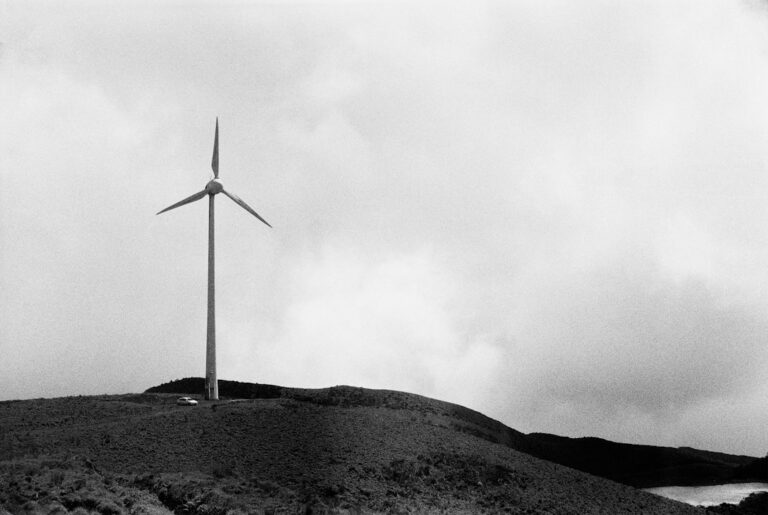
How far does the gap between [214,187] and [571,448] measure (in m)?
107

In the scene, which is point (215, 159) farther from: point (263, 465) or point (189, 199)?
point (263, 465)

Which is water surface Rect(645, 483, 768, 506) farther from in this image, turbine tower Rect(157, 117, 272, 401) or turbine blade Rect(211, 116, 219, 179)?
turbine blade Rect(211, 116, 219, 179)

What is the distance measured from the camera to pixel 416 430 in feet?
269

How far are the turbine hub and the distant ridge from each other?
1226 inches

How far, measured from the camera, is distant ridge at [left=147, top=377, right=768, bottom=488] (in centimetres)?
10975

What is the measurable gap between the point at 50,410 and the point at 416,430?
39.0m

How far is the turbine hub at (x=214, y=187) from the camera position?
304 feet

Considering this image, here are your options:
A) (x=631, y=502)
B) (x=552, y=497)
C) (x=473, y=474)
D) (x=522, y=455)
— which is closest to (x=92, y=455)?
(x=473, y=474)

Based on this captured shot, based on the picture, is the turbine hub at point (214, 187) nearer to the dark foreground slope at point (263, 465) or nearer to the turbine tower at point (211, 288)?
the turbine tower at point (211, 288)

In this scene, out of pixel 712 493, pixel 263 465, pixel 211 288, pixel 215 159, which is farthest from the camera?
pixel 712 493

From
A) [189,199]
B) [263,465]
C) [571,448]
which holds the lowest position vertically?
[263,465]

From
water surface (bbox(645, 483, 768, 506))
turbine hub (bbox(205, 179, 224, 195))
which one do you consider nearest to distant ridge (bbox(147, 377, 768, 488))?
water surface (bbox(645, 483, 768, 506))

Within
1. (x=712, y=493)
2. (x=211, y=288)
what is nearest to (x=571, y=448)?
(x=712, y=493)

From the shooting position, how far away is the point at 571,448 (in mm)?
166375
